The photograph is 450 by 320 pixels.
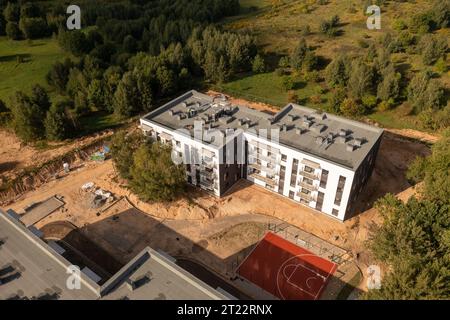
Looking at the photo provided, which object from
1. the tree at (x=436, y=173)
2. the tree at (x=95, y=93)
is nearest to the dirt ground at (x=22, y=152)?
the tree at (x=95, y=93)

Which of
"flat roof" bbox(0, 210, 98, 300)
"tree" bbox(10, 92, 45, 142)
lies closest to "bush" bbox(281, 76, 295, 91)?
"tree" bbox(10, 92, 45, 142)

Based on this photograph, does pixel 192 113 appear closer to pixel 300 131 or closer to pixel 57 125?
pixel 300 131

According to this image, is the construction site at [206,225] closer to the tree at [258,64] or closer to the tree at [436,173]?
the tree at [436,173]

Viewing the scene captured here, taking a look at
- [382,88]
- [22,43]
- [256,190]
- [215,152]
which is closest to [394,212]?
[256,190]

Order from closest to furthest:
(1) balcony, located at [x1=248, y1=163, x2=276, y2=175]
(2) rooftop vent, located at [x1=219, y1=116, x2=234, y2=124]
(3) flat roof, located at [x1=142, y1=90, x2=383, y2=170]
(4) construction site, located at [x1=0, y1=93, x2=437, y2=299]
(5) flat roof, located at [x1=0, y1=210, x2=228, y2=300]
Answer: (5) flat roof, located at [x1=0, y1=210, x2=228, y2=300] → (4) construction site, located at [x1=0, y1=93, x2=437, y2=299] → (3) flat roof, located at [x1=142, y1=90, x2=383, y2=170] → (1) balcony, located at [x1=248, y1=163, x2=276, y2=175] → (2) rooftop vent, located at [x1=219, y1=116, x2=234, y2=124]

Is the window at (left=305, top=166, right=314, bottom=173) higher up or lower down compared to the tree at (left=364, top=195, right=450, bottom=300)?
higher up

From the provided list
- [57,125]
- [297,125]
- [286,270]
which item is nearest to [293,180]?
[297,125]

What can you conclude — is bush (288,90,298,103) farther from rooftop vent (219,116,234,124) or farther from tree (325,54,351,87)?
rooftop vent (219,116,234,124)
